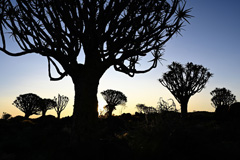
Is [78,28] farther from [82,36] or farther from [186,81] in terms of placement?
[186,81]

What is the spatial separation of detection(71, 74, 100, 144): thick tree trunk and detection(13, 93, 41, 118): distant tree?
112 feet

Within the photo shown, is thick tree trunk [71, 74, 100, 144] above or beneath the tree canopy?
beneath

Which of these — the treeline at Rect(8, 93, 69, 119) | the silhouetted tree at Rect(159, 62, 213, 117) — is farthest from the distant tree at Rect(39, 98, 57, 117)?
the silhouetted tree at Rect(159, 62, 213, 117)

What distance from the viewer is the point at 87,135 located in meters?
4.51

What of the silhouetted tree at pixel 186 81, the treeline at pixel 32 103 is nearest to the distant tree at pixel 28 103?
the treeline at pixel 32 103

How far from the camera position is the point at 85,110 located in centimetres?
464

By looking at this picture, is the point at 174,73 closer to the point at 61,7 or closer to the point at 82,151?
the point at 61,7

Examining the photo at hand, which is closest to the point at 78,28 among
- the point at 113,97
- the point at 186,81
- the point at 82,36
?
the point at 82,36

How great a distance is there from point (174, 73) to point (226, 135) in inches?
593

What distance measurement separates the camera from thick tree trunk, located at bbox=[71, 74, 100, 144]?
14.8ft

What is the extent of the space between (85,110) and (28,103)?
1371 inches

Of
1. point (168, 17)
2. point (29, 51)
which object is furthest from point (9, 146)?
point (168, 17)

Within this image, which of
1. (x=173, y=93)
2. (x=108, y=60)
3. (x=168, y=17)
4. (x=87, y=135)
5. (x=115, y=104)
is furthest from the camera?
(x=115, y=104)

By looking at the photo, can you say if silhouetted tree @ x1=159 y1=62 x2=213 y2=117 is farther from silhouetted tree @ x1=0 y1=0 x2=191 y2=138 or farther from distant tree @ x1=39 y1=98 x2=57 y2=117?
distant tree @ x1=39 y1=98 x2=57 y2=117
